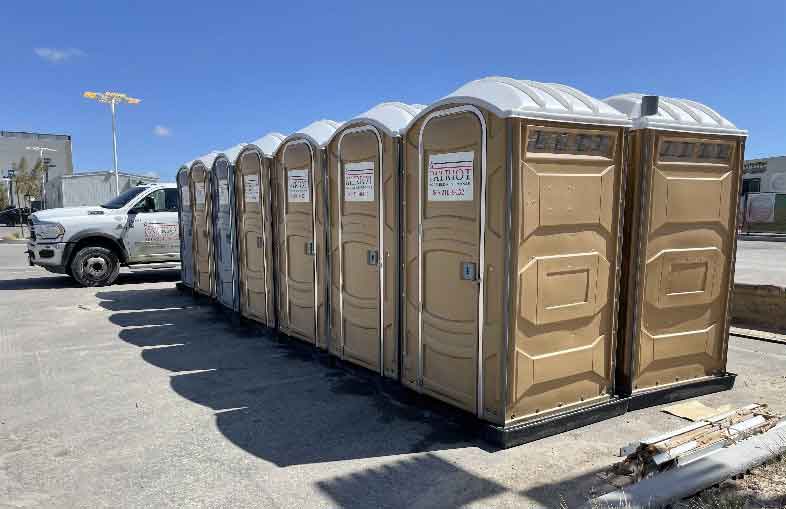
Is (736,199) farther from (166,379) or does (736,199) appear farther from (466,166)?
(166,379)

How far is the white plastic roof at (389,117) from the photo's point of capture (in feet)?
15.2

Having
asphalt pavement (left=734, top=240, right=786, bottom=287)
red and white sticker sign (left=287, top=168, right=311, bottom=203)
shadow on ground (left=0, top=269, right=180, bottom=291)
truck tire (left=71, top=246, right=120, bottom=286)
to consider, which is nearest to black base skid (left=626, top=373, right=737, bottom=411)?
red and white sticker sign (left=287, top=168, right=311, bottom=203)

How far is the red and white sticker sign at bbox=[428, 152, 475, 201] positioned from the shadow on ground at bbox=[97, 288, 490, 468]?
1720 mm

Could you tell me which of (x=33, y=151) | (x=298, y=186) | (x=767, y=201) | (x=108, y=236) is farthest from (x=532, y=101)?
(x=33, y=151)

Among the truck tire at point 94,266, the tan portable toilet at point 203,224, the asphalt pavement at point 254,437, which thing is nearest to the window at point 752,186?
the asphalt pavement at point 254,437

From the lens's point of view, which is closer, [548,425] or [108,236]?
[548,425]

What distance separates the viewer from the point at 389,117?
481 centimetres

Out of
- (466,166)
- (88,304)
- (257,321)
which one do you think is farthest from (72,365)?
(466,166)

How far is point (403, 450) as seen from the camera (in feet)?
12.2

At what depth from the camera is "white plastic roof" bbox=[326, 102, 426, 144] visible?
15.2 ft

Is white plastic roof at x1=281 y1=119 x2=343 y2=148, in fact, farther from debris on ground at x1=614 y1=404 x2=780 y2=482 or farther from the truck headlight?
the truck headlight

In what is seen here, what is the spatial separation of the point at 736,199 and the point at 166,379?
5.61 m

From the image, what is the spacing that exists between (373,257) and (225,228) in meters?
3.81

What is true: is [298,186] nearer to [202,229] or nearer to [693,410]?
[202,229]
